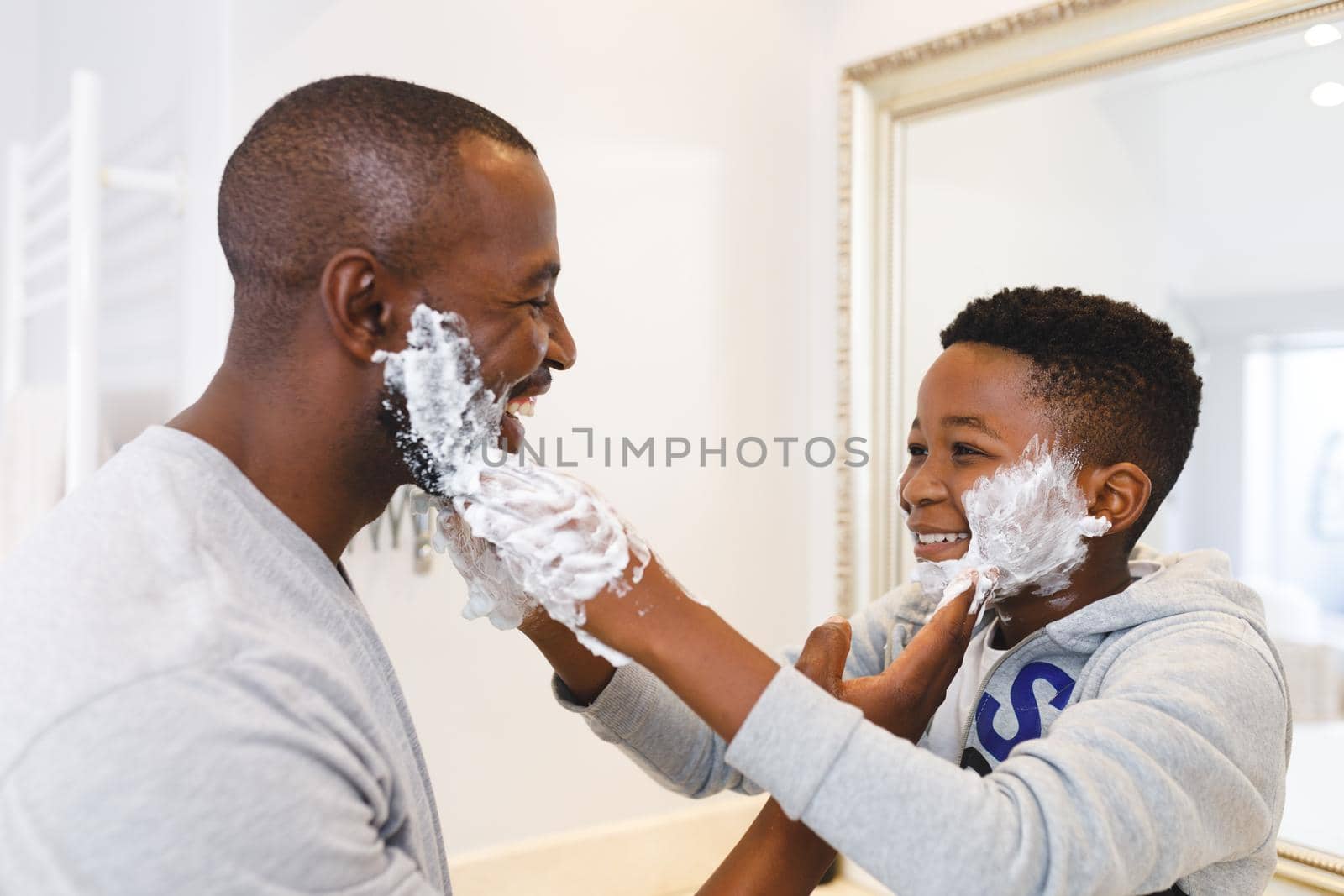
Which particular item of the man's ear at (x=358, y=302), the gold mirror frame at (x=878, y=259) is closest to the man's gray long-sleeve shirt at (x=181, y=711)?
the man's ear at (x=358, y=302)

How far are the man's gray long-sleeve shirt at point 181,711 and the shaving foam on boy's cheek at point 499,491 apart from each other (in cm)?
11

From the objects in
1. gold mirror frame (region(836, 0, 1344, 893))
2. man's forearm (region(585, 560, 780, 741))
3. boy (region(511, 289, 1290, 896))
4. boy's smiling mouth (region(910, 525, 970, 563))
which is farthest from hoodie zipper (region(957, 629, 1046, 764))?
gold mirror frame (region(836, 0, 1344, 893))

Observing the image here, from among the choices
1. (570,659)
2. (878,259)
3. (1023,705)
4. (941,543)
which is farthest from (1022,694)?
(878,259)

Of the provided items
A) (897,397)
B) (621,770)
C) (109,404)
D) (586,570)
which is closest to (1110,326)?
(586,570)

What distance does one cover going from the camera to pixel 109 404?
157cm

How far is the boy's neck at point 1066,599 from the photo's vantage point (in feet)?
3.10

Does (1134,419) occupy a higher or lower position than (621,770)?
higher

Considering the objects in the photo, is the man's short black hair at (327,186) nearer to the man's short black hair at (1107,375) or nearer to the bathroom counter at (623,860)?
the man's short black hair at (1107,375)

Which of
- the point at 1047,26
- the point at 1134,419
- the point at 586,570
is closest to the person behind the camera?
the point at 586,570

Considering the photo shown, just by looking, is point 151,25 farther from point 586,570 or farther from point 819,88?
point 586,570

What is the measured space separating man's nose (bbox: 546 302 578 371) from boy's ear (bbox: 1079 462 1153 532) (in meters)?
0.47

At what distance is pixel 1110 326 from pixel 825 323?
0.95m

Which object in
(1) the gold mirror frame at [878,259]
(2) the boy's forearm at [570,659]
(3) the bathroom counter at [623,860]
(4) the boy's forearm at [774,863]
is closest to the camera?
(4) the boy's forearm at [774,863]

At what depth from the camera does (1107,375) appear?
0.91 meters
